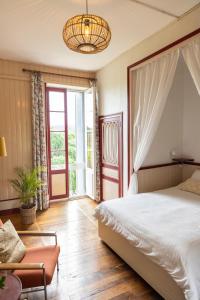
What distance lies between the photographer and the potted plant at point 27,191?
3.65 meters

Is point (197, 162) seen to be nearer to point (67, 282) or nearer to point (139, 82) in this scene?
point (139, 82)

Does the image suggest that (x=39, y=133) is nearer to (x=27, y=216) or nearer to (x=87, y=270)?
(x=27, y=216)

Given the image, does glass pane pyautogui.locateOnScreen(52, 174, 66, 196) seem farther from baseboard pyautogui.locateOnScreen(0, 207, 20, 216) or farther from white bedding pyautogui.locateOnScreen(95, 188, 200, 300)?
white bedding pyautogui.locateOnScreen(95, 188, 200, 300)

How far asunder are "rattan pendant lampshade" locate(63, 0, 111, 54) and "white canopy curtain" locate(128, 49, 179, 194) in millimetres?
1199

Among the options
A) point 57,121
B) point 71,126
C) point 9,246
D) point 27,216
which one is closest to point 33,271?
point 9,246

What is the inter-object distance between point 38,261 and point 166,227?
1.30 m

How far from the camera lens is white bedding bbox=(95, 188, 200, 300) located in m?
1.63

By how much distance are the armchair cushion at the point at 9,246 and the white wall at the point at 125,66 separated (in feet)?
7.07

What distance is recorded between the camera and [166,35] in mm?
2797

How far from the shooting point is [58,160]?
4.77 meters

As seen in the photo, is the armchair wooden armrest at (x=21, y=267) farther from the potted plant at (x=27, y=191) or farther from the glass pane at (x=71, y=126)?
the glass pane at (x=71, y=126)

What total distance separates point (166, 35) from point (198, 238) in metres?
2.55

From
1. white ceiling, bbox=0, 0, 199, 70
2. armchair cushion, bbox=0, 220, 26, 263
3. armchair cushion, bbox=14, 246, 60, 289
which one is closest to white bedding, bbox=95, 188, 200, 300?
armchair cushion, bbox=14, 246, 60, 289

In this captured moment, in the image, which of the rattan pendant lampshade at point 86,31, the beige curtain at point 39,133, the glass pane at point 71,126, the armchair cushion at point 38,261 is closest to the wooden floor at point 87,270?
the armchair cushion at point 38,261
